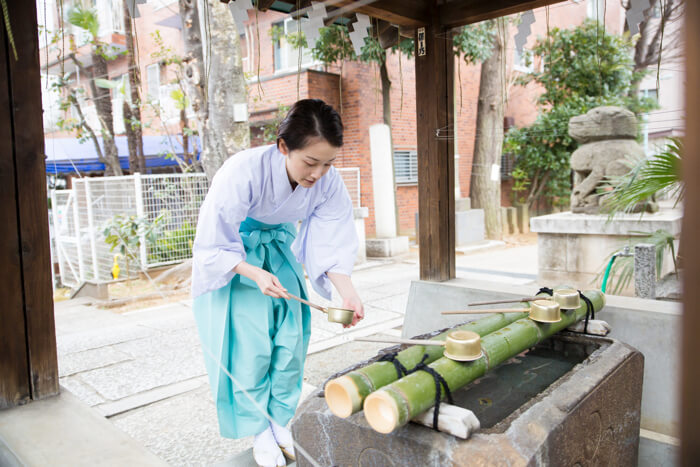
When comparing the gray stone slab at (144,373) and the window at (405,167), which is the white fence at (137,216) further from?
the window at (405,167)

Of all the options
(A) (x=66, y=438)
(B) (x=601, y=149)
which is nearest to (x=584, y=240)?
(B) (x=601, y=149)

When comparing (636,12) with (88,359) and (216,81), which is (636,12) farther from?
(216,81)

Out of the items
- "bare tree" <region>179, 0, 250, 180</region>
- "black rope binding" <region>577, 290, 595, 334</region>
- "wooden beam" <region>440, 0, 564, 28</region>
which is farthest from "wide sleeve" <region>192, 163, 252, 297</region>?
"bare tree" <region>179, 0, 250, 180</region>

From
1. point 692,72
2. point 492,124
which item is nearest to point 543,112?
point 492,124

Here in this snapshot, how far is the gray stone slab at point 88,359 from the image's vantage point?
3674 millimetres

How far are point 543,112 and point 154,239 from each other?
26.6 ft

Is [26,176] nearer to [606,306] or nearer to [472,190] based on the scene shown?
[606,306]

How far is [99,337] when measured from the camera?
4.63 meters

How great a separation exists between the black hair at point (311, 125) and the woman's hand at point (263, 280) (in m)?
0.49

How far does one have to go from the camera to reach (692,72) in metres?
0.60

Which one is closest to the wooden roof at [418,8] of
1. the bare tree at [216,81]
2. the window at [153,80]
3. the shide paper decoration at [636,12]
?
the shide paper decoration at [636,12]

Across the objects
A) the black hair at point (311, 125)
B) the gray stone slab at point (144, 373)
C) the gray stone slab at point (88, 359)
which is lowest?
the gray stone slab at point (88, 359)

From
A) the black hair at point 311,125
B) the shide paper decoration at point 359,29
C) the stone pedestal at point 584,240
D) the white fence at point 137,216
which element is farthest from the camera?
the white fence at point 137,216

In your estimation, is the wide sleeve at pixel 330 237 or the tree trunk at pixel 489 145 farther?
the tree trunk at pixel 489 145
